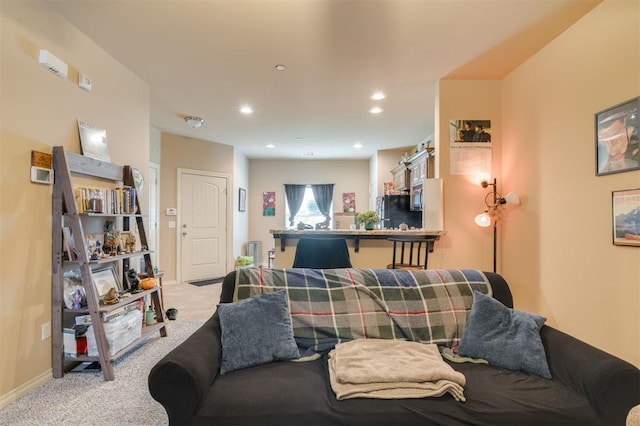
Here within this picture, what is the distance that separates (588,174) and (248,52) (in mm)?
2906

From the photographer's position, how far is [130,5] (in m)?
2.16

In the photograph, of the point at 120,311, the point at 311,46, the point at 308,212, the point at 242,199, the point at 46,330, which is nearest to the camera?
the point at 46,330

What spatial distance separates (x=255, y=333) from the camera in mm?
1656

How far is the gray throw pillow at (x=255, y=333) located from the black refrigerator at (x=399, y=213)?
417 centimetres

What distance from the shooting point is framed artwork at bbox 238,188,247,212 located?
6582 millimetres

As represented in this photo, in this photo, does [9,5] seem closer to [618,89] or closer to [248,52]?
[248,52]

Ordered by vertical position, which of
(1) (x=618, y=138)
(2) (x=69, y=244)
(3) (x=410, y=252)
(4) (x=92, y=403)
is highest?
(1) (x=618, y=138)

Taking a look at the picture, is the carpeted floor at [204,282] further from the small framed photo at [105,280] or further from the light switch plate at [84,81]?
the light switch plate at [84,81]

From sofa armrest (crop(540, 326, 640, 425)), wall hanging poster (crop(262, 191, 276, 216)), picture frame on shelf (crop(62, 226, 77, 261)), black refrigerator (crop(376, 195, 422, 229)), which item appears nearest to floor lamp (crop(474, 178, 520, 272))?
sofa armrest (crop(540, 326, 640, 425))

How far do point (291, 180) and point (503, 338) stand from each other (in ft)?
20.7

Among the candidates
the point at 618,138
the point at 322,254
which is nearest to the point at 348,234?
the point at 322,254

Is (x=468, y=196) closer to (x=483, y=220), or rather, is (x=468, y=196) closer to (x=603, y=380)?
(x=483, y=220)

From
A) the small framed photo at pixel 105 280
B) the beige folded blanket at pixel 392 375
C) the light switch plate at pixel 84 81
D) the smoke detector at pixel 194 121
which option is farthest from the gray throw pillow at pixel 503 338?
the smoke detector at pixel 194 121

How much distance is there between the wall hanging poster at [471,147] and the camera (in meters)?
3.33
